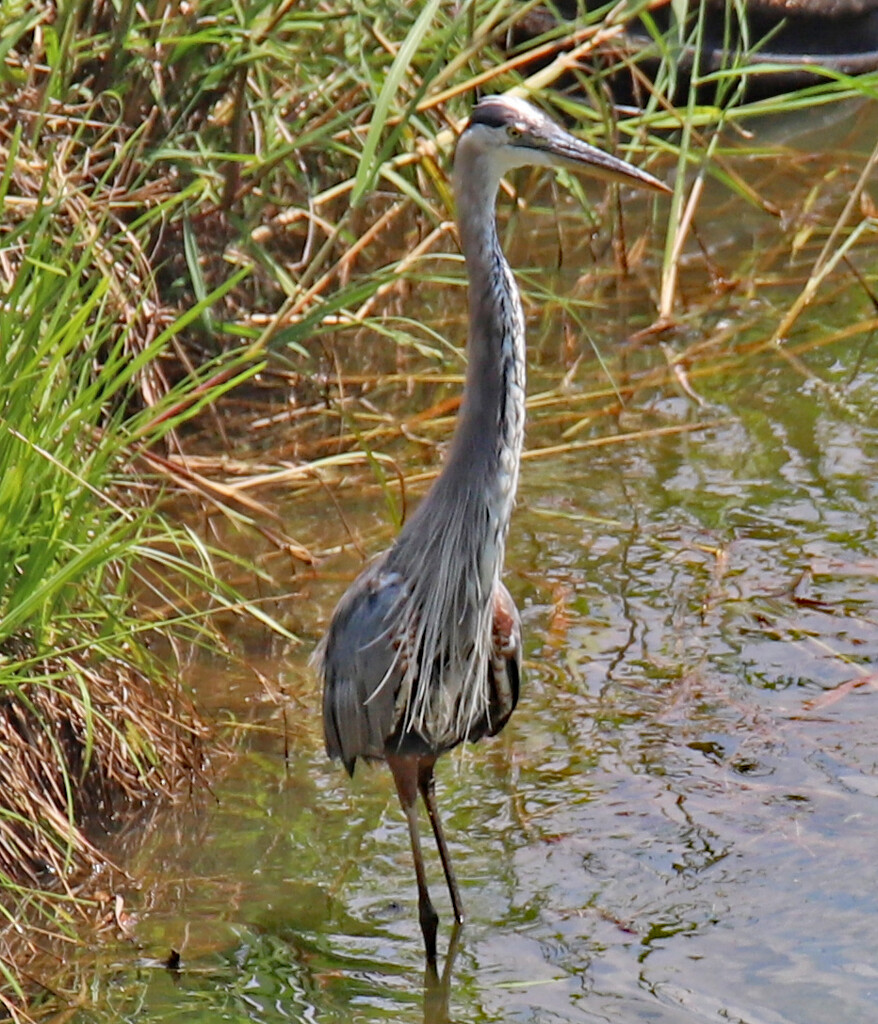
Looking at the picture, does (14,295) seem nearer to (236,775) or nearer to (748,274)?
(236,775)

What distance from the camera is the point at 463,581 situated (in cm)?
333

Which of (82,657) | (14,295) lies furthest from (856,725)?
(14,295)

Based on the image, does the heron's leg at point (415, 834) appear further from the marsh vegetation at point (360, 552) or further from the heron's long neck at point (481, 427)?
the heron's long neck at point (481, 427)

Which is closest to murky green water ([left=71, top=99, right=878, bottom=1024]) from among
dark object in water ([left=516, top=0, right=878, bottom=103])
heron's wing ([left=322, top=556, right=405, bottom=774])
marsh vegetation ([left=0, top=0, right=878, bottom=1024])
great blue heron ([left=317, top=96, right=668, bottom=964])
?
marsh vegetation ([left=0, top=0, right=878, bottom=1024])

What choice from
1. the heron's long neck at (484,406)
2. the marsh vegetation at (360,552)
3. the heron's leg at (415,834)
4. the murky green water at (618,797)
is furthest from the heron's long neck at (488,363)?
the murky green water at (618,797)

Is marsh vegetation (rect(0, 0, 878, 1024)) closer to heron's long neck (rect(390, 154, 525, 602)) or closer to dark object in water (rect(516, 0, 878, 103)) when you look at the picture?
heron's long neck (rect(390, 154, 525, 602))

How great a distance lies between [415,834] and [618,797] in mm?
586

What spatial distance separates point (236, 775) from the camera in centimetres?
391

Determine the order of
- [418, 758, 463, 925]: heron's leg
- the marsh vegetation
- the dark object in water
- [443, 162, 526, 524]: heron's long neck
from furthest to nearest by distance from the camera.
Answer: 1. the dark object in water
2. [418, 758, 463, 925]: heron's leg
3. the marsh vegetation
4. [443, 162, 526, 524]: heron's long neck

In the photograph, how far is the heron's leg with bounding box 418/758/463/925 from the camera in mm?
3396

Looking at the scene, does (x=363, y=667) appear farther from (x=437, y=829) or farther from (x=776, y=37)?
(x=776, y=37)

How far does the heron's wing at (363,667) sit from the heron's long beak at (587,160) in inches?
35.7

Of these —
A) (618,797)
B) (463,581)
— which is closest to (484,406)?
(463,581)

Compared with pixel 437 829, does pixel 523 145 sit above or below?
above
